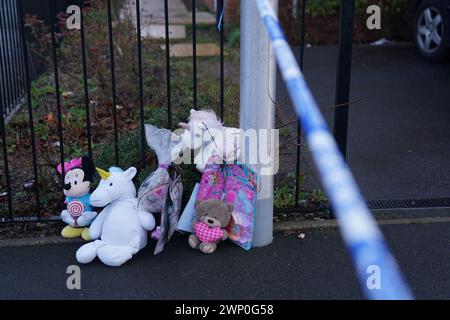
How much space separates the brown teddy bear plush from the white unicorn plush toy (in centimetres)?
24

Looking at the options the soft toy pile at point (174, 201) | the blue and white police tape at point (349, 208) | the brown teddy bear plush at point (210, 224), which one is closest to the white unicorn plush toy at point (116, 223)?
the soft toy pile at point (174, 201)

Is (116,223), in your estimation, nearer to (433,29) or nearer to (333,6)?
(433,29)

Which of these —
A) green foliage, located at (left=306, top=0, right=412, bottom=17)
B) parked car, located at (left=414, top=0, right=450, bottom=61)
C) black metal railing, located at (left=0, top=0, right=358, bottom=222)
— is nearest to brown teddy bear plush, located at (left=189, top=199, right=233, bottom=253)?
black metal railing, located at (left=0, top=0, right=358, bottom=222)

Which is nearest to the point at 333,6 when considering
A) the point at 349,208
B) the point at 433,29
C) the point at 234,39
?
the point at 234,39

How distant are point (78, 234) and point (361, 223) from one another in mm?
2522

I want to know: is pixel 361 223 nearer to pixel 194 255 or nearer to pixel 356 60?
pixel 194 255

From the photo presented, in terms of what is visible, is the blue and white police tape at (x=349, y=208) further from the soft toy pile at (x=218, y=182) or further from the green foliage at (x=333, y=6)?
the green foliage at (x=333, y=6)

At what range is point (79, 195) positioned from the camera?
3.38 m

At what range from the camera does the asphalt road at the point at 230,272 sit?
116 inches

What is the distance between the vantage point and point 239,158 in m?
3.29

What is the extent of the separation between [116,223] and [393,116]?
339cm

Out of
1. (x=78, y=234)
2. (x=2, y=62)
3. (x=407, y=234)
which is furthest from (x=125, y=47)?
(x=407, y=234)
